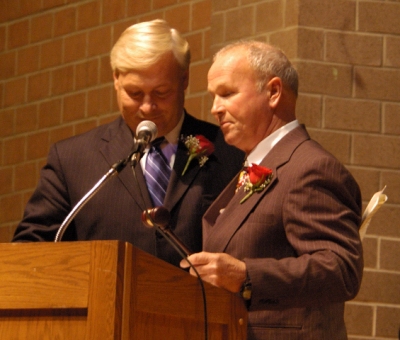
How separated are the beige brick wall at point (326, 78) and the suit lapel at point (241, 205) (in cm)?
131

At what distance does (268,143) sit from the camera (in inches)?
101

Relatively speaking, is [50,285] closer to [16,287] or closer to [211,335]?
[16,287]

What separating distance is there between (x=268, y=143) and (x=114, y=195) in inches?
25.8

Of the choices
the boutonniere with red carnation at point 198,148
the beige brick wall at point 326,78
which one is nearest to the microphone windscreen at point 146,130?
the boutonniere with red carnation at point 198,148

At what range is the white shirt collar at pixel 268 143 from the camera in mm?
2570

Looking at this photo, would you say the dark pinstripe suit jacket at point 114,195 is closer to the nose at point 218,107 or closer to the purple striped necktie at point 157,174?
the purple striped necktie at point 157,174

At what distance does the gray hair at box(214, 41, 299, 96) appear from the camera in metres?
2.59

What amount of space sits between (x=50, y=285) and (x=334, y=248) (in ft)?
2.54

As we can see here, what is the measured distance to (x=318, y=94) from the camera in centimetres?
385

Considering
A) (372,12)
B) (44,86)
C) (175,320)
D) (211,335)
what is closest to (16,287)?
(175,320)

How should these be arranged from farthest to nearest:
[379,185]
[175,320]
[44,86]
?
1. [44,86]
2. [379,185]
3. [175,320]

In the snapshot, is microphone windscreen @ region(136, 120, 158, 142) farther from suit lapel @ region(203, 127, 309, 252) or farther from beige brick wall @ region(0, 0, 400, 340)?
beige brick wall @ region(0, 0, 400, 340)

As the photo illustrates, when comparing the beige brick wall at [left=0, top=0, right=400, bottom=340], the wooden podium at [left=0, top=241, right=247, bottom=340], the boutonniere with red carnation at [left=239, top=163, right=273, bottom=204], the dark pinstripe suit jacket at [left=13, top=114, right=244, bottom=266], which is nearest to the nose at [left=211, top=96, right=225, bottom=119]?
the boutonniere with red carnation at [left=239, top=163, right=273, bottom=204]

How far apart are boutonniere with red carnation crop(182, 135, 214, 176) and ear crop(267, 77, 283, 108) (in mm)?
522
